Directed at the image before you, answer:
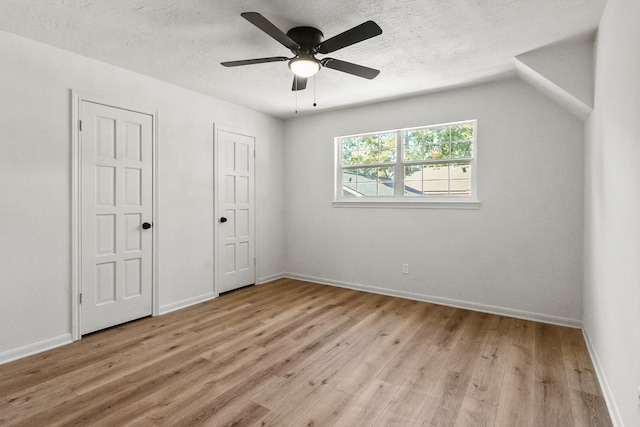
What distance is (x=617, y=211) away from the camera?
1.90 metres

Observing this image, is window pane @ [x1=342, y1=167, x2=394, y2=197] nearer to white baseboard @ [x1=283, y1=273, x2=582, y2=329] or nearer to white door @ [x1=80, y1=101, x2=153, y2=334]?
white baseboard @ [x1=283, y1=273, x2=582, y2=329]

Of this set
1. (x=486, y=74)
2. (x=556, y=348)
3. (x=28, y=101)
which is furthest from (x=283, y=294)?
(x=486, y=74)

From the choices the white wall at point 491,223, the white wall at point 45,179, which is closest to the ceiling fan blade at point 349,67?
the white wall at point 491,223

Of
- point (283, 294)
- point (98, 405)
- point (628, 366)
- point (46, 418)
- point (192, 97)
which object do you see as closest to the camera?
point (628, 366)

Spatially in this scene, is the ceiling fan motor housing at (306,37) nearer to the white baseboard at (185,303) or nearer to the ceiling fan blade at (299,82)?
the ceiling fan blade at (299,82)

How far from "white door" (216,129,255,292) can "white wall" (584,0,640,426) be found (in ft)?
12.8

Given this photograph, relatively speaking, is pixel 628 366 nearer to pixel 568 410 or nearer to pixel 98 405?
pixel 568 410

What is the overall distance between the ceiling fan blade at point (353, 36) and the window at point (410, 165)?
221cm

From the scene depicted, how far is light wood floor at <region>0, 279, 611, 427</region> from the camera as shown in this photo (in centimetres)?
193

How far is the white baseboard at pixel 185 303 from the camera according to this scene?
3.71 meters

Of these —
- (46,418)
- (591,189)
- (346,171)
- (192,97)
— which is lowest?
(46,418)

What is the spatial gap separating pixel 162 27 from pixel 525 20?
9.04 ft

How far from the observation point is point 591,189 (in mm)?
2807

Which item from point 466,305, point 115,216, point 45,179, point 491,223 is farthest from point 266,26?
point 466,305
